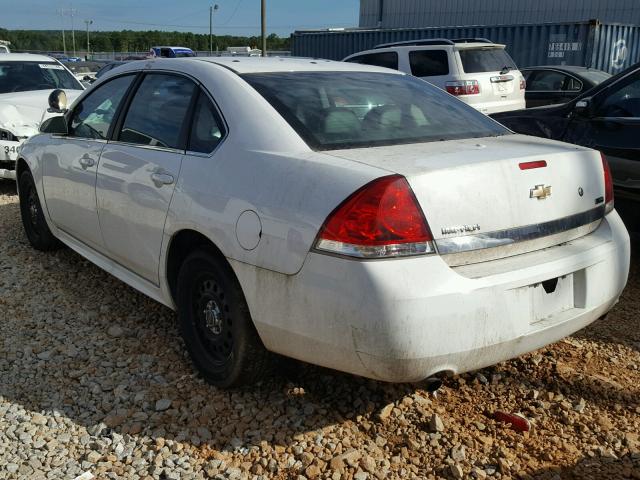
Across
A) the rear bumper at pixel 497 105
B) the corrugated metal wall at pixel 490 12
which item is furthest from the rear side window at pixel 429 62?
the corrugated metal wall at pixel 490 12

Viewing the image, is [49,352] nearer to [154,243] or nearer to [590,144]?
[154,243]

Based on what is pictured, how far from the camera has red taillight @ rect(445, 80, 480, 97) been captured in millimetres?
10883

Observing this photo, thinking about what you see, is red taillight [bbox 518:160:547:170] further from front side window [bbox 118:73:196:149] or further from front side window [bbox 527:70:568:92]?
front side window [bbox 527:70:568:92]

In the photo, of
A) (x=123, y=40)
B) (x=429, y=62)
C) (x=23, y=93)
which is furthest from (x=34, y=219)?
(x=123, y=40)

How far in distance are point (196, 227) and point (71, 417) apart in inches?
40.9

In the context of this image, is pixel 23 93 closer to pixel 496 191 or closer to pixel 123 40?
pixel 496 191

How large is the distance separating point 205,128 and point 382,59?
9.46 metres

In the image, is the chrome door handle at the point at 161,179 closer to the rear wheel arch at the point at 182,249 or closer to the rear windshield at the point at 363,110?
the rear wheel arch at the point at 182,249

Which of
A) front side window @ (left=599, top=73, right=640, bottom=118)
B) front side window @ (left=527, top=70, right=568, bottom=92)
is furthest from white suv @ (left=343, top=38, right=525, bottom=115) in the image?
front side window @ (left=599, top=73, right=640, bottom=118)

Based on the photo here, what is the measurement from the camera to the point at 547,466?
2.69 m

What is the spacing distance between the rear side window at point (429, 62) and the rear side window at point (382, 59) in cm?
37

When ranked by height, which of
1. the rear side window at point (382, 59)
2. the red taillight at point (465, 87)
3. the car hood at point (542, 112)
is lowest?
the car hood at point (542, 112)

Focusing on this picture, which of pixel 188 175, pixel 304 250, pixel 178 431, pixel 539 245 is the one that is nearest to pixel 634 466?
pixel 539 245

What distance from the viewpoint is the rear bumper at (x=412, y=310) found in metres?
2.44
